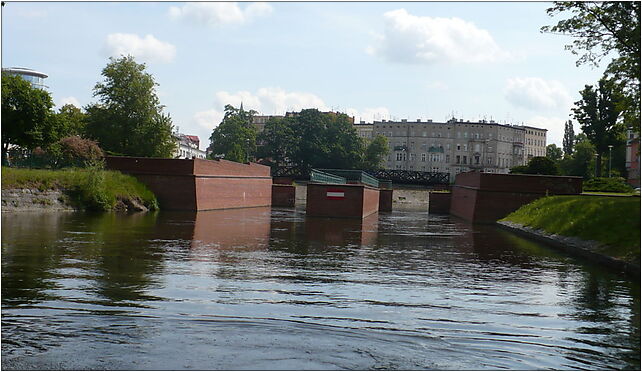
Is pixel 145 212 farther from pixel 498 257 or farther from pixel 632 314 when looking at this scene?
pixel 632 314

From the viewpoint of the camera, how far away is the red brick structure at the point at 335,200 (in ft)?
141

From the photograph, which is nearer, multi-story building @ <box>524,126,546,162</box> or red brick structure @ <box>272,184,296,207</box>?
red brick structure @ <box>272,184,296,207</box>

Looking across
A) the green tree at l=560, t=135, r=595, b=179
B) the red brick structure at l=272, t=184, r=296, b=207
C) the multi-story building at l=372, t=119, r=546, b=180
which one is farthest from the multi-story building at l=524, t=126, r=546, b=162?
the red brick structure at l=272, t=184, r=296, b=207

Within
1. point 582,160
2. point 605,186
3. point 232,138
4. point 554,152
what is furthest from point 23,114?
point 554,152

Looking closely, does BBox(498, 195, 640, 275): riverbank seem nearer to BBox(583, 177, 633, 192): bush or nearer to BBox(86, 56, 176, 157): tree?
BBox(583, 177, 633, 192): bush

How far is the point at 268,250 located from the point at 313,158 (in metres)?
96.8

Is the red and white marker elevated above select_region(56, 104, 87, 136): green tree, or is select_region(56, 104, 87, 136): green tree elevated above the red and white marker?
select_region(56, 104, 87, 136): green tree

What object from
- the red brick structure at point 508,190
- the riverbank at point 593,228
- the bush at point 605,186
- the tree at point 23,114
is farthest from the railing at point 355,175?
the tree at point 23,114

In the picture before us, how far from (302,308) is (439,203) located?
5586 centimetres

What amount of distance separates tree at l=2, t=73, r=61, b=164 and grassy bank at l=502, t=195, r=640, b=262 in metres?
33.0

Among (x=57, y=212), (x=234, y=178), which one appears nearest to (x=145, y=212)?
(x=57, y=212)

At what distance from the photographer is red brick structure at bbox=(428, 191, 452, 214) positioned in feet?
215

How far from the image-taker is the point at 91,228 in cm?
2753

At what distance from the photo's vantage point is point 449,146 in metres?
156
